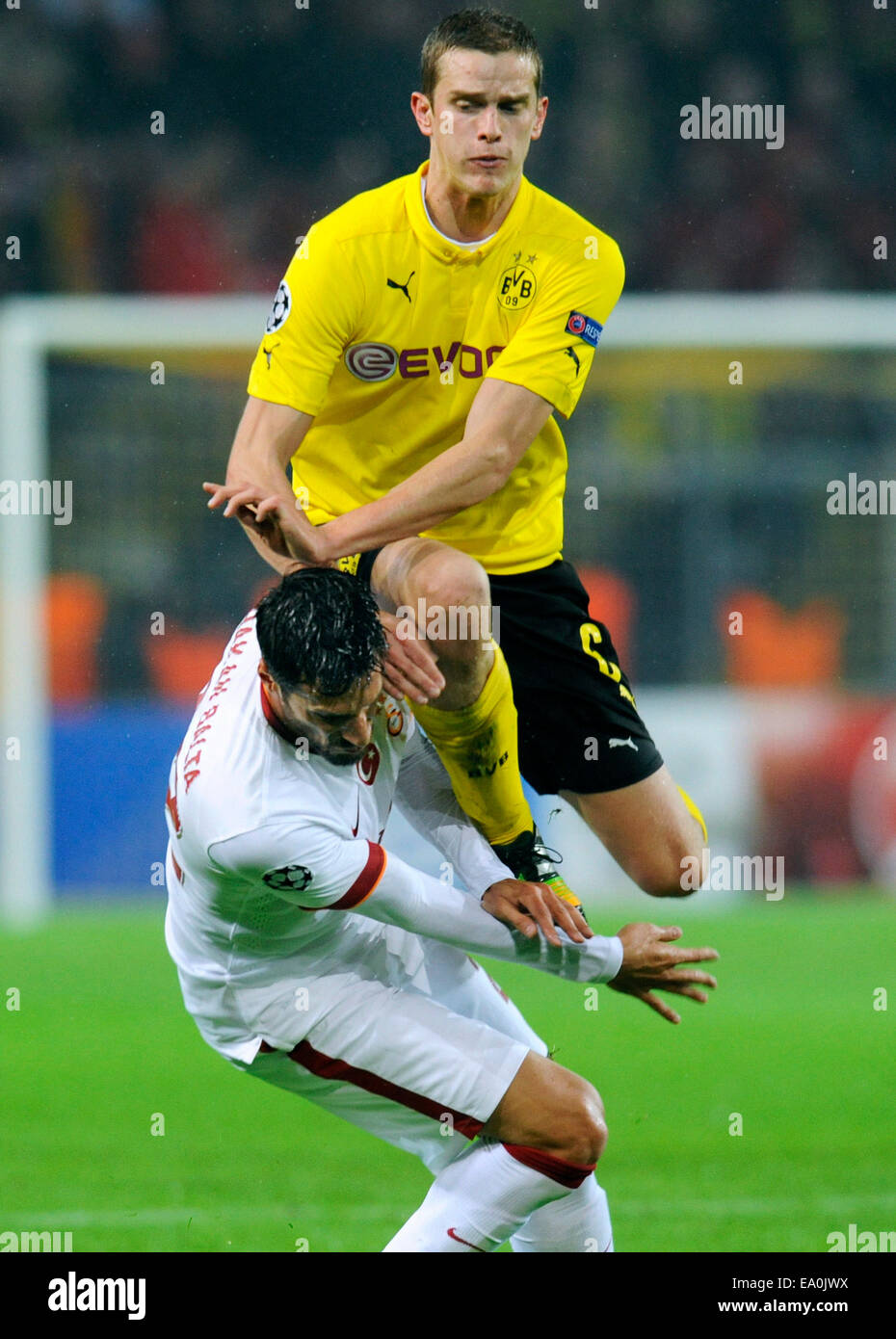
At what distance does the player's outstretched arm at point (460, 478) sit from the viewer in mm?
4691

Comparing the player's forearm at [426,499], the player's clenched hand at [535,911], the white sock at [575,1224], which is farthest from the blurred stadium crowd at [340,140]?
the white sock at [575,1224]

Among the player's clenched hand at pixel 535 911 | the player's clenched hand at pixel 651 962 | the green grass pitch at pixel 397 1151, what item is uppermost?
the player's clenched hand at pixel 535 911

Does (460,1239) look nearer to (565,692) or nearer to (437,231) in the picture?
(565,692)

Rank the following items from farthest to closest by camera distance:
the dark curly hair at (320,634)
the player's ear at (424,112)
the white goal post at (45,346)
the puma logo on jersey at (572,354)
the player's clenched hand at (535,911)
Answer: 1. the white goal post at (45,346)
2. the puma logo on jersey at (572,354)
3. the player's ear at (424,112)
4. the player's clenched hand at (535,911)
5. the dark curly hair at (320,634)

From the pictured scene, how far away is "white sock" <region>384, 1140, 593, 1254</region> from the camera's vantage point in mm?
4348

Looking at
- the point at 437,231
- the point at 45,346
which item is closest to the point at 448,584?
the point at 437,231

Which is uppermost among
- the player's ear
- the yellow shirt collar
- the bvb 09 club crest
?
the player's ear

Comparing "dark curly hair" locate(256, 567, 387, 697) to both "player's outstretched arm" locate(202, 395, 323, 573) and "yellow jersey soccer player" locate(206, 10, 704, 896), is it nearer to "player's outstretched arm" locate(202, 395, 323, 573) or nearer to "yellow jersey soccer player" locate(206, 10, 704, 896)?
"yellow jersey soccer player" locate(206, 10, 704, 896)

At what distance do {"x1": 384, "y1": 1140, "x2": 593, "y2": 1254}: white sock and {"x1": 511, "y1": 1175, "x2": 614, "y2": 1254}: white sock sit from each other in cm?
8

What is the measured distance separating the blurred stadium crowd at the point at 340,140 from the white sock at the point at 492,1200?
1041cm

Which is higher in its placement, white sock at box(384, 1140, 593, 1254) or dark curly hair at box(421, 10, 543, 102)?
dark curly hair at box(421, 10, 543, 102)

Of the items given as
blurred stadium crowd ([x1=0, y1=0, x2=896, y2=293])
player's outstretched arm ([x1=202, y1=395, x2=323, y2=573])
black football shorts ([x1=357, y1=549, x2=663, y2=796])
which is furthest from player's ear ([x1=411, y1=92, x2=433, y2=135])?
blurred stadium crowd ([x1=0, y1=0, x2=896, y2=293])

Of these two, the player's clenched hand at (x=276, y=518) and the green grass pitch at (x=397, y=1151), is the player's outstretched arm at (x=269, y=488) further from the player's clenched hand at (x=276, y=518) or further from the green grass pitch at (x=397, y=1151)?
the green grass pitch at (x=397, y=1151)
